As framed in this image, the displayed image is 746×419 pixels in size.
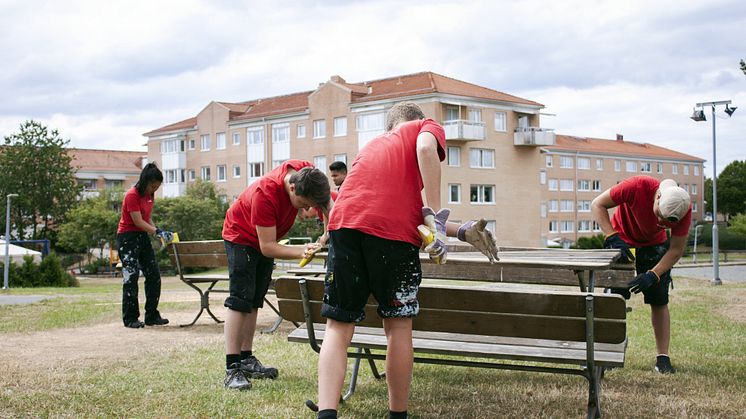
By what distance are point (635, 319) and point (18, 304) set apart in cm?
930

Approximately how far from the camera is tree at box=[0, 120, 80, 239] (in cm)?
6731

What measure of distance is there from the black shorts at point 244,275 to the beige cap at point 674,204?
2815 millimetres

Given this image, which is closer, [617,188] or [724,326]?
[617,188]

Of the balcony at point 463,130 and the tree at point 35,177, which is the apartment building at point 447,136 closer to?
the balcony at point 463,130

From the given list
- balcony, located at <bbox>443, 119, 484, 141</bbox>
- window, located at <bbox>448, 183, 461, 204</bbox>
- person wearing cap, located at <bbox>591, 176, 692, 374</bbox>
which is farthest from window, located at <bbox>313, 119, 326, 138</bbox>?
person wearing cap, located at <bbox>591, 176, 692, 374</bbox>

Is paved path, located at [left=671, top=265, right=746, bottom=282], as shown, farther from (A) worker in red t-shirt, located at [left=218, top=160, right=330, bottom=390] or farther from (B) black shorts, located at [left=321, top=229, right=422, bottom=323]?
(B) black shorts, located at [left=321, top=229, right=422, bottom=323]

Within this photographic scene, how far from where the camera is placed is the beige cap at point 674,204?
535 centimetres

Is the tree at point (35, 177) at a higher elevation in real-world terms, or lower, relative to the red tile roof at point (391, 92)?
lower

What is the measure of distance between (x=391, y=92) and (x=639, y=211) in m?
52.8

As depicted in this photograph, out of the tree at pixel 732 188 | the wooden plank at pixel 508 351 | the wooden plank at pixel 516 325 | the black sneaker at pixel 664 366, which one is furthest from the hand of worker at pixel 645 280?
the tree at pixel 732 188

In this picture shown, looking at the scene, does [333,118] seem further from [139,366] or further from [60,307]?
[139,366]

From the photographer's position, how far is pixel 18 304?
12.4m

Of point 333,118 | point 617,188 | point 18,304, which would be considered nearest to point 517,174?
point 333,118

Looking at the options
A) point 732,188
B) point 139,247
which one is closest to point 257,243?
point 139,247
